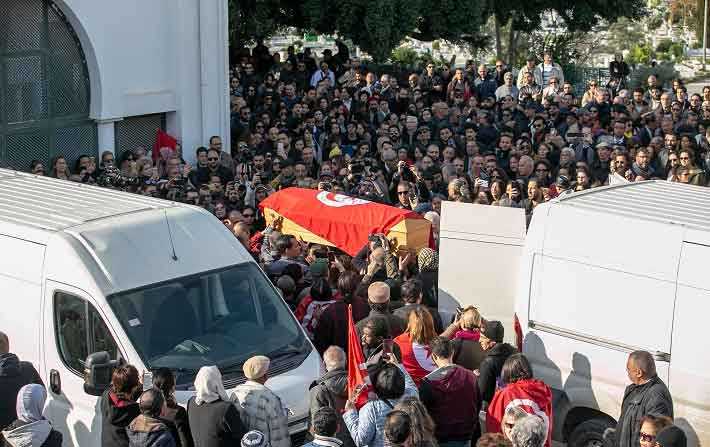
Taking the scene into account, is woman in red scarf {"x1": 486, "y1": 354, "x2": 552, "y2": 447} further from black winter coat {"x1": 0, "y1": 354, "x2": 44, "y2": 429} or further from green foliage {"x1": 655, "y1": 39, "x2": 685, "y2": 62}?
green foliage {"x1": 655, "y1": 39, "x2": 685, "y2": 62}

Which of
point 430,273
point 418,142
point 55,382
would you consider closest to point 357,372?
point 55,382

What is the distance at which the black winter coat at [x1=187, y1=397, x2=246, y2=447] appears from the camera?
7605 mm

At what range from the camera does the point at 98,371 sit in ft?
26.9

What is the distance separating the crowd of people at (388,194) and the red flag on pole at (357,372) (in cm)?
6

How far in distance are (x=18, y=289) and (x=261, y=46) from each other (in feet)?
51.6

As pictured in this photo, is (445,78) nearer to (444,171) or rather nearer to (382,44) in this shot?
(382,44)

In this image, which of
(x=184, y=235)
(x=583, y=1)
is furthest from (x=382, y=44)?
(x=184, y=235)

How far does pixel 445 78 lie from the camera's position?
2322cm

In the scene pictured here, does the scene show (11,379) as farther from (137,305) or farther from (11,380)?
(137,305)

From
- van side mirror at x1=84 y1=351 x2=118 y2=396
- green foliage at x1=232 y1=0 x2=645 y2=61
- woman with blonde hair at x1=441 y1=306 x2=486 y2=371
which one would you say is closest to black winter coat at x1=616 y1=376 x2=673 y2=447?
woman with blonde hair at x1=441 y1=306 x2=486 y2=371

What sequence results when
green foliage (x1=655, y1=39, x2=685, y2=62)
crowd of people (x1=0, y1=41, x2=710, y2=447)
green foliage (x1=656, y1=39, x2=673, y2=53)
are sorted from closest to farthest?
crowd of people (x1=0, y1=41, x2=710, y2=447), green foliage (x1=655, y1=39, x2=685, y2=62), green foliage (x1=656, y1=39, x2=673, y2=53)

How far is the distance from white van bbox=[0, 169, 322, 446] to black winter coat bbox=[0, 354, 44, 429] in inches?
11.1

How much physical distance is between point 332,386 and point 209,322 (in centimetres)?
141

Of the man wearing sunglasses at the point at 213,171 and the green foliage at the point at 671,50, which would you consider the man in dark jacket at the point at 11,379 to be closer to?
the man wearing sunglasses at the point at 213,171
